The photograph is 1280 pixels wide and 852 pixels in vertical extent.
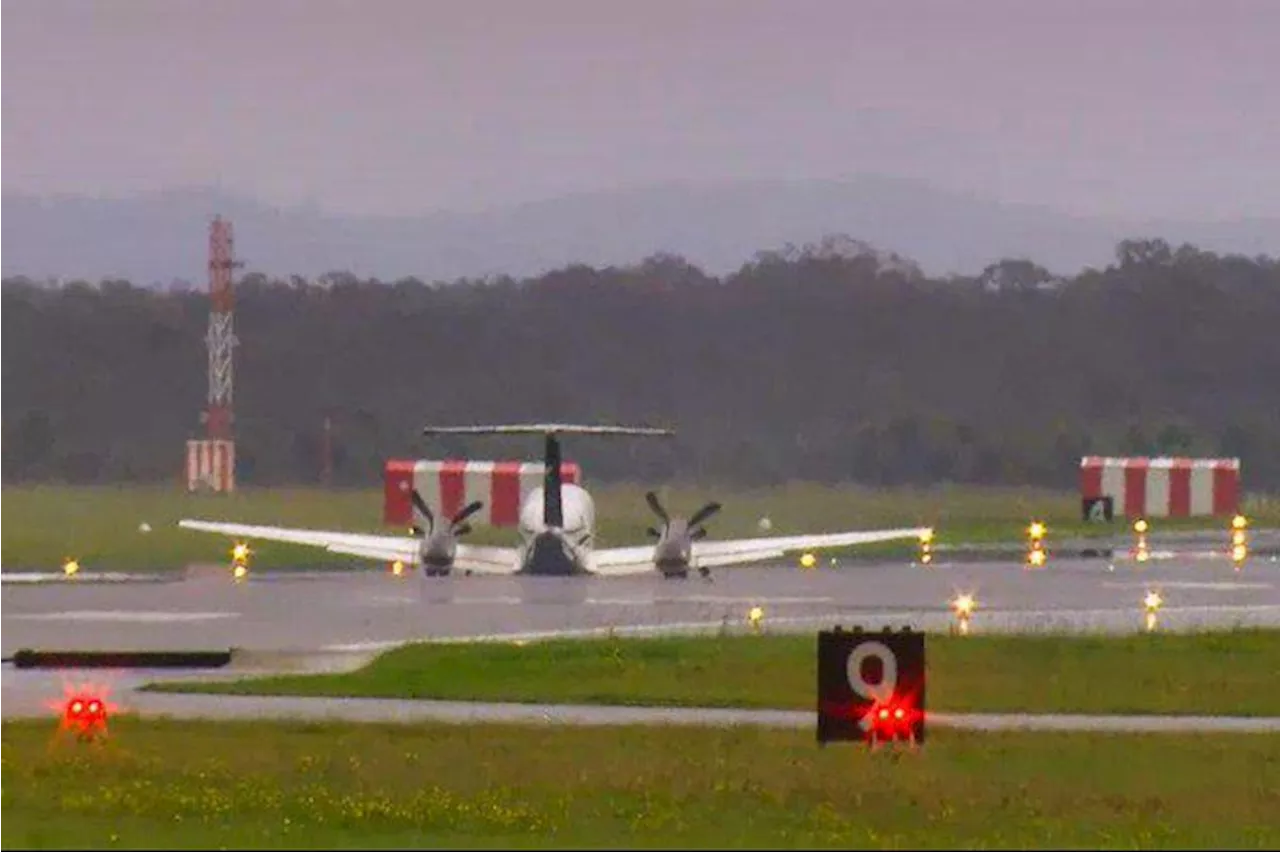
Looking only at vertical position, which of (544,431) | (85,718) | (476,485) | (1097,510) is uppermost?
(544,431)

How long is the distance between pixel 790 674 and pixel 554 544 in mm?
28181

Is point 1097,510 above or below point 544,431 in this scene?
below

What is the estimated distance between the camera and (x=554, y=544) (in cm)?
6462

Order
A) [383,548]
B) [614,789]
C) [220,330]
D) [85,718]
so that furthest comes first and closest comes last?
[220,330] < [383,548] < [85,718] < [614,789]

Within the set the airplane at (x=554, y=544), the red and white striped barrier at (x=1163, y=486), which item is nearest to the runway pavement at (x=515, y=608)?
the airplane at (x=554, y=544)

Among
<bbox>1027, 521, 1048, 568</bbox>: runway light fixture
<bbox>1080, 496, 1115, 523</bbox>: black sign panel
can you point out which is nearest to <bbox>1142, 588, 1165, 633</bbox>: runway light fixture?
<bbox>1027, 521, 1048, 568</bbox>: runway light fixture

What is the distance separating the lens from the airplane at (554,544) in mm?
64938

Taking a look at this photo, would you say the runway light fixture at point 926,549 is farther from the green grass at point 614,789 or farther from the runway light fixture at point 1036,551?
the green grass at point 614,789

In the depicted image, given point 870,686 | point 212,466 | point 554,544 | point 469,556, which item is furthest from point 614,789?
point 212,466

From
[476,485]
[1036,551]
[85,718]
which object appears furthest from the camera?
[476,485]

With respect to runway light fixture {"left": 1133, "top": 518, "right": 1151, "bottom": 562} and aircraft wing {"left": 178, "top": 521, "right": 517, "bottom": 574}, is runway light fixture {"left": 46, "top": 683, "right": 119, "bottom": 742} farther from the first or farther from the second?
runway light fixture {"left": 1133, "top": 518, "right": 1151, "bottom": 562}

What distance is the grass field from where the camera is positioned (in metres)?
79.1

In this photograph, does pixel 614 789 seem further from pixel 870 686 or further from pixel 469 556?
pixel 469 556

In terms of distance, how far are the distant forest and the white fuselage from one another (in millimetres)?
51324
